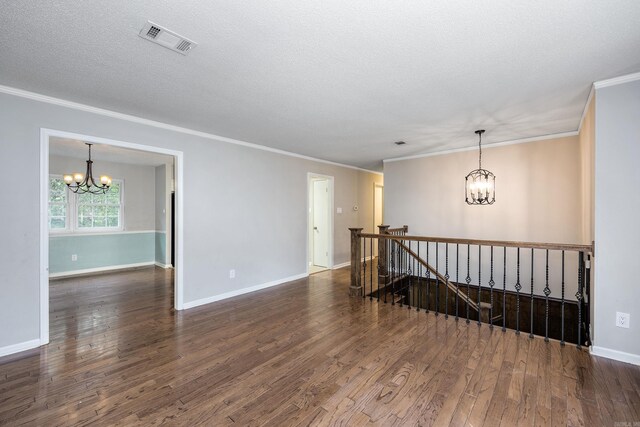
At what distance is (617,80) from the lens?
2.43 meters

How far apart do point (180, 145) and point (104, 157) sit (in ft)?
11.1

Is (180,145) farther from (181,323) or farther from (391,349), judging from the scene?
(391,349)

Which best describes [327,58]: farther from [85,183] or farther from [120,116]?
[85,183]

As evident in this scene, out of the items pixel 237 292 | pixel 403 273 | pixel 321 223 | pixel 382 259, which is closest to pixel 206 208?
pixel 237 292

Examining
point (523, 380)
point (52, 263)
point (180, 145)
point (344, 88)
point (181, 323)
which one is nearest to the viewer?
point (523, 380)

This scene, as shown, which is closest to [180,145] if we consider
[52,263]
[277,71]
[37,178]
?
[37,178]

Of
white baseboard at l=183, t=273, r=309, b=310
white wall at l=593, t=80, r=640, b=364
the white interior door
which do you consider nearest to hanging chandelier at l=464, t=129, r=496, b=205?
white wall at l=593, t=80, r=640, b=364

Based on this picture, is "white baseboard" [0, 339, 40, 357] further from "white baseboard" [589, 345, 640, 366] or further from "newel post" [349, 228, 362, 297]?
"white baseboard" [589, 345, 640, 366]

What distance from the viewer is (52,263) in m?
5.73

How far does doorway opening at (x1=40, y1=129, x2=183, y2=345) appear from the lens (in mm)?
5770

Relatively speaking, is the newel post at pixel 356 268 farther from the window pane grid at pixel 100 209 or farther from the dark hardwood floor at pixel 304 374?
the window pane grid at pixel 100 209

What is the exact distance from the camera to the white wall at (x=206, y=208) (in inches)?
105

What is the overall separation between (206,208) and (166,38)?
2597 millimetres

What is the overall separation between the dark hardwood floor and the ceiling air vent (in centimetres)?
247
